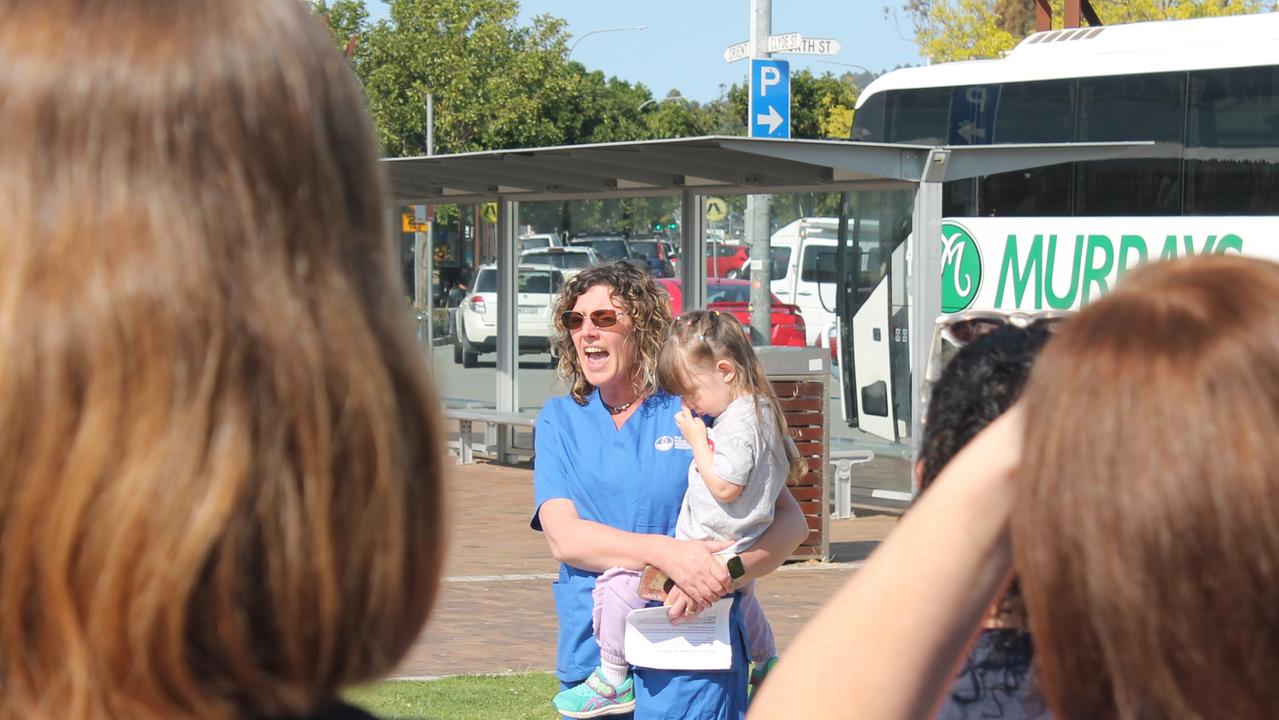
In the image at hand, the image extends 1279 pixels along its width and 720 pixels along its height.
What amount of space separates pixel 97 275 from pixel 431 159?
39.9 ft

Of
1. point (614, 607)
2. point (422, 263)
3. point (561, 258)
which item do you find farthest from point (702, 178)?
point (614, 607)

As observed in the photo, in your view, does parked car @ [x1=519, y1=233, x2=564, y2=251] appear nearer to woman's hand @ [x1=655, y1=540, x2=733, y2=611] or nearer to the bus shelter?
the bus shelter

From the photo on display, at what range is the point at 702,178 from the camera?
12.2 meters

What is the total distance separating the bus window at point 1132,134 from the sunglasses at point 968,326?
14.1 meters

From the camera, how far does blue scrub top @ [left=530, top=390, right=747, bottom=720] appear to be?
379 centimetres

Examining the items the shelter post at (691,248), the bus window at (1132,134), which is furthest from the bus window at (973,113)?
the shelter post at (691,248)

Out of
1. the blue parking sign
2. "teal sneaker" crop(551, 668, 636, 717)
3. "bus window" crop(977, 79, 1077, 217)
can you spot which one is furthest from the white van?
"teal sneaker" crop(551, 668, 636, 717)

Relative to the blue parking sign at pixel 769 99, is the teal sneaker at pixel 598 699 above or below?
below

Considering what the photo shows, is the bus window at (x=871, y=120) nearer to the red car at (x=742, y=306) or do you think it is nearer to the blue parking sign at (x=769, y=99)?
the blue parking sign at (x=769, y=99)

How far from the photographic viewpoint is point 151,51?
38.7 inches

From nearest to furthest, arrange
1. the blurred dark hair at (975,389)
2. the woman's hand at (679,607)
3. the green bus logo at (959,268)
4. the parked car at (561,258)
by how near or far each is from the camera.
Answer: the blurred dark hair at (975,389)
the woman's hand at (679,607)
the parked car at (561,258)
the green bus logo at (959,268)

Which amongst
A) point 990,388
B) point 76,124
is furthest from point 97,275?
point 990,388

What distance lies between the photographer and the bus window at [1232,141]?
47.1 ft

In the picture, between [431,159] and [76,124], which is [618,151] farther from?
[76,124]
